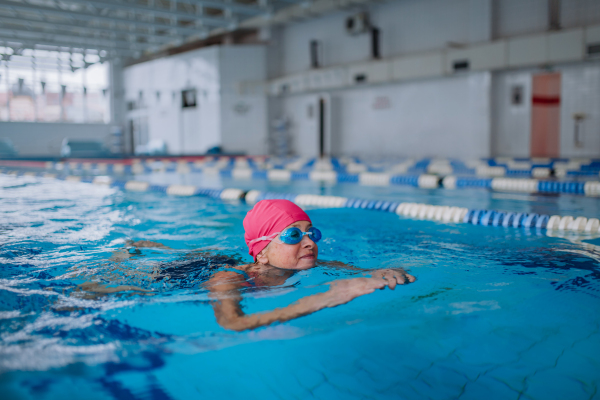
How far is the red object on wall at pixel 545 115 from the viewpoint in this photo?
497 inches

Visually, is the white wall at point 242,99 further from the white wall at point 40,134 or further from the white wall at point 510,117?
the white wall at point 510,117

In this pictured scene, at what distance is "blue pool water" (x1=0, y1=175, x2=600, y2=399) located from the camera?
135cm

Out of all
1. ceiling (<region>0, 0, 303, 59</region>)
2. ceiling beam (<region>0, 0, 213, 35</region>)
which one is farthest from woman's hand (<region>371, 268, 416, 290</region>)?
ceiling beam (<region>0, 0, 213, 35</region>)

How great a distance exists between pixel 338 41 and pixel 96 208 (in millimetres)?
12190

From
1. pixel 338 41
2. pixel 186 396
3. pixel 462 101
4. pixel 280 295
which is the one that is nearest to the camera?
pixel 186 396

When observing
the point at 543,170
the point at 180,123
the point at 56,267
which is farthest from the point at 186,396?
the point at 180,123

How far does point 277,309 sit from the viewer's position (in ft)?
5.86

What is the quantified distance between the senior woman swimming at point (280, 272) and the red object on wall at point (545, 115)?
1186 centimetres

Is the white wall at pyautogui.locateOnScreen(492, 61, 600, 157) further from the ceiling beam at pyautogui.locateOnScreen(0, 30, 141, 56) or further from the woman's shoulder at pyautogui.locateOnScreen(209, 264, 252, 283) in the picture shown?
the ceiling beam at pyautogui.locateOnScreen(0, 30, 141, 56)

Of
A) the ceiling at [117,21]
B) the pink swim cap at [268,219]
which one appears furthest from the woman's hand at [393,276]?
the ceiling at [117,21]

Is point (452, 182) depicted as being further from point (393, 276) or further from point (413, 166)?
point (393, 276)

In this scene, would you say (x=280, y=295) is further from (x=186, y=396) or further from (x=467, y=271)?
(x=467, y=271)

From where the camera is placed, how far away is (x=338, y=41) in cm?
1563

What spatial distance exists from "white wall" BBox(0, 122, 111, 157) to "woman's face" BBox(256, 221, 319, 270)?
2096 cm
